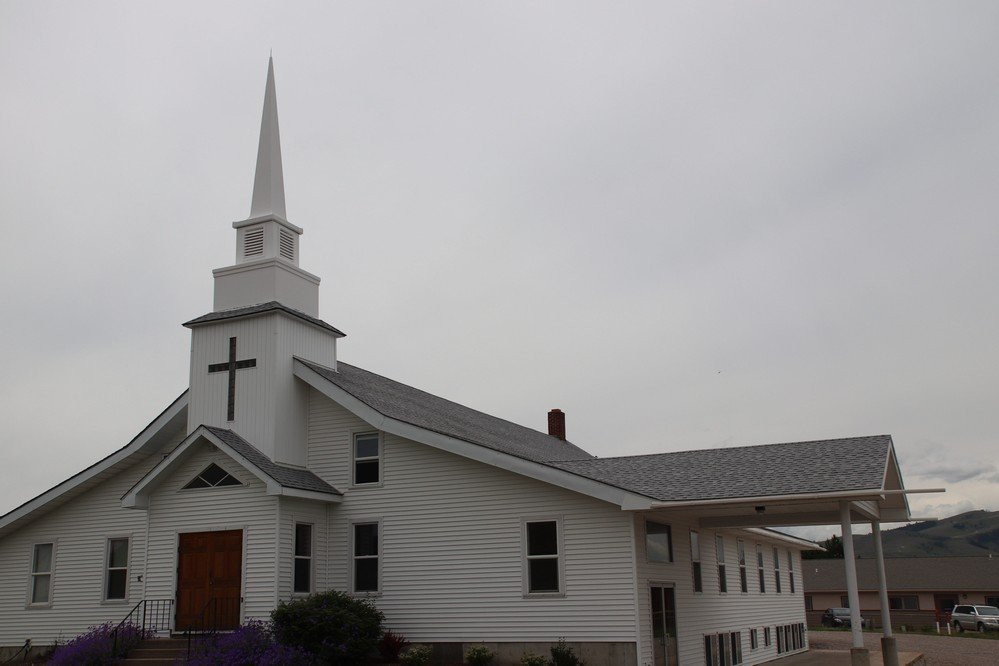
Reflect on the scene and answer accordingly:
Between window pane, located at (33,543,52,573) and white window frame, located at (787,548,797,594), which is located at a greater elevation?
window pane, located at (33,543,52,573)

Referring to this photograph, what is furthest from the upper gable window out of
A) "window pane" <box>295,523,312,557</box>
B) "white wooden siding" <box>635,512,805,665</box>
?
"white wooden siding" <box>635,512,805,665</box>

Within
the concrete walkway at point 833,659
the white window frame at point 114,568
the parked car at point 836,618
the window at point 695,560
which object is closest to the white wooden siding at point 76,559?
the white window frame at point 114,568

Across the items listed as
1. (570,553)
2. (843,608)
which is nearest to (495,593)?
(570,553)

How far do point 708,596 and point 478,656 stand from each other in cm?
731

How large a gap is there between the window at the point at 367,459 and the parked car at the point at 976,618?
44.4 metres

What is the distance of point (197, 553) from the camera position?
67.9 ft

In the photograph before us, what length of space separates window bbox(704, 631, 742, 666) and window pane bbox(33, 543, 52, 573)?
1658 cm

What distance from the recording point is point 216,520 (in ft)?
67.6

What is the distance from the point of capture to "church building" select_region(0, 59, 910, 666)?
19.0 metres

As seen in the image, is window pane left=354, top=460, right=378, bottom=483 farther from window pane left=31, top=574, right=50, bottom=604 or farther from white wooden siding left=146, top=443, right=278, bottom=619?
window pane left=31, top=574, right=50, bottom=604

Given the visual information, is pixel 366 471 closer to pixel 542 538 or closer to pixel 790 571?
pixel 542 538

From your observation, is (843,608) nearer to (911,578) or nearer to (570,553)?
(911,578)

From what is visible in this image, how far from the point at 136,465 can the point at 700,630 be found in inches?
572

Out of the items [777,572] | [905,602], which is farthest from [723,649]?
[905,602]
